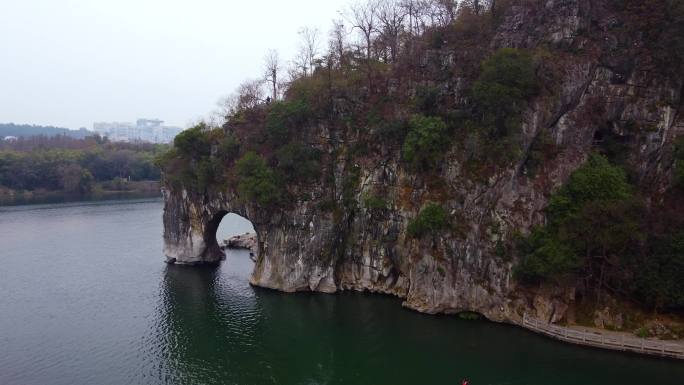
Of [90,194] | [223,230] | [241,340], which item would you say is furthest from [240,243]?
[90,194]

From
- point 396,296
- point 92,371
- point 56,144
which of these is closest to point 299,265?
point 396,296

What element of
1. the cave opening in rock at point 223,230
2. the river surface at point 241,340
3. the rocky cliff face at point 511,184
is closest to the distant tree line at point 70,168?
the cave opening in rock at point 223,230

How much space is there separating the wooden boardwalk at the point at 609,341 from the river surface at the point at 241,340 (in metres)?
0.55

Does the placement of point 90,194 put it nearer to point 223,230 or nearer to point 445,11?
point 223,230

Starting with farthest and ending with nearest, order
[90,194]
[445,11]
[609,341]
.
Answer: [90,194] → [445,11] → [609,341]

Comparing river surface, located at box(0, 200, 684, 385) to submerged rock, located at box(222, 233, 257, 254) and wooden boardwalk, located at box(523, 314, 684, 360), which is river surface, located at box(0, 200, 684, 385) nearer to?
wooden boardwalk, located at box(523, 314, 684, 360)

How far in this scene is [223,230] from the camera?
238 ft

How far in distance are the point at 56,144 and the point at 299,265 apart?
134895 millimetres

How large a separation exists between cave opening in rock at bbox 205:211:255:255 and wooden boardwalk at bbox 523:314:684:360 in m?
30.9

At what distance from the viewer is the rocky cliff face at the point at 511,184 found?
1325 inches

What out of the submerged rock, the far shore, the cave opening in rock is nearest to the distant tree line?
the far shore

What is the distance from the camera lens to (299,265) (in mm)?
41219

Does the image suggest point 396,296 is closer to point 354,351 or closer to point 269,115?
point 354,351

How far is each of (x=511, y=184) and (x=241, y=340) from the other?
2197 cm
